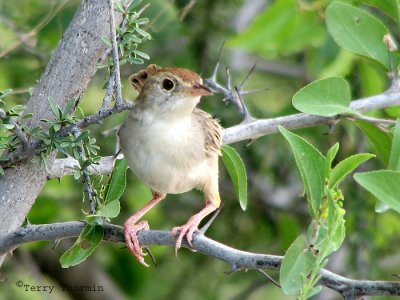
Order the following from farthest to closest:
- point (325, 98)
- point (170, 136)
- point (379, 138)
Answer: point (170, 136), point (379, 138), point (325, 98)

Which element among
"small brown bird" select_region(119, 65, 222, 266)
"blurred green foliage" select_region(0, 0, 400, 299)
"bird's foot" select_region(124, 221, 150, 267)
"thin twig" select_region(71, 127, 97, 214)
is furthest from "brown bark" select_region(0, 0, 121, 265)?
"blurred green foliage" select_region(0, 0, 400, 299)

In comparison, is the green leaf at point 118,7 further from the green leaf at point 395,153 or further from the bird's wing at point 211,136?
the green leaf at point 395,153

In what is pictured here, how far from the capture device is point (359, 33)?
3654mm

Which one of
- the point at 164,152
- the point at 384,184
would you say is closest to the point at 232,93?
the point at 164,152

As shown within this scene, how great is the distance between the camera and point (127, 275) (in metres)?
6.98

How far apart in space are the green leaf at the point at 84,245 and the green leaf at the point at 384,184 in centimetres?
95

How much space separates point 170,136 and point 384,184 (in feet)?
4.10

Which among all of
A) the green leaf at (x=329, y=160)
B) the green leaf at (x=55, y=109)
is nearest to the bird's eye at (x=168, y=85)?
the green leaf at (x=55, y=109)

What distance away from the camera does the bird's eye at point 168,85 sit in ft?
12.1

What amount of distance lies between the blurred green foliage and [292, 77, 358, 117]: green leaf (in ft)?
5.53

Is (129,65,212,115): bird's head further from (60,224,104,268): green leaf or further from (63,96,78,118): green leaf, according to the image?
(60,224,104,268): green leaf

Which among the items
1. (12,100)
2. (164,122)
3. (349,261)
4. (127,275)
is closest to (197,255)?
(127,275)

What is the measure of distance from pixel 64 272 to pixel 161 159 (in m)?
3.81

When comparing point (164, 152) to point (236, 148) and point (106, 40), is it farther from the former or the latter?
point (236, 148)
